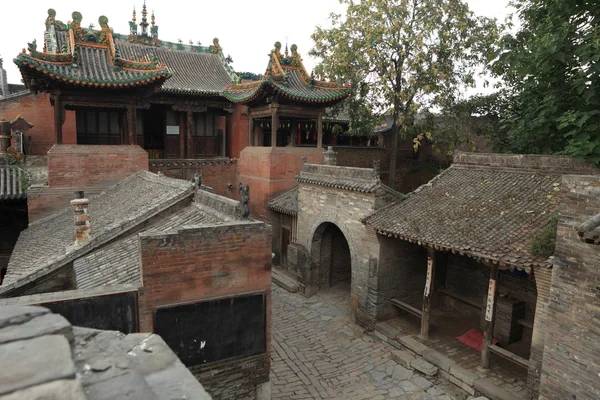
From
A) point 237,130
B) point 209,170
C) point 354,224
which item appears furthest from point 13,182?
point 354,224

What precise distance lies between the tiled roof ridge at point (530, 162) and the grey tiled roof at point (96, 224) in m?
8.17

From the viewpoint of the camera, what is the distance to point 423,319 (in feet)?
36.1

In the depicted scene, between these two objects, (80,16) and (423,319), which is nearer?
(423,319)

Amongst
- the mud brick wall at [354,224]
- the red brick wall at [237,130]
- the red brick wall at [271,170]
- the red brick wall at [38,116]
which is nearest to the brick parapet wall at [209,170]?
the red brick wall at [271,170]

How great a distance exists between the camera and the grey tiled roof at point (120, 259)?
7.40 meters

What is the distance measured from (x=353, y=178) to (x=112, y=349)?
36.5 feet

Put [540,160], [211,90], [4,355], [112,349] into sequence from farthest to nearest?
[211,90], [540,160], [112,349], [4,355]

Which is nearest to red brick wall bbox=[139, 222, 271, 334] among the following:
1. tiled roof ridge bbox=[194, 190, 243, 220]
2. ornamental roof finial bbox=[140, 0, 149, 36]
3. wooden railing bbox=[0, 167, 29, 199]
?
tiled roof ridge bbox=[194, 190, 243, 220]

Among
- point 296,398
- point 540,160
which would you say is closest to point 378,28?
point 540,160

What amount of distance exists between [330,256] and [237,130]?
419 inches

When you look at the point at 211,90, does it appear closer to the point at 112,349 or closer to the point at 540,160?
the point at 540,160

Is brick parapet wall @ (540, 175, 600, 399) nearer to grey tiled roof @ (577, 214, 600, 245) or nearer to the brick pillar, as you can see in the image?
grey tiled roof @ (577, 214, 600, 245)

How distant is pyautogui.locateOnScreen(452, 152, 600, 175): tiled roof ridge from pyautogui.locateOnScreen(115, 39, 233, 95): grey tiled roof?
13271 mm

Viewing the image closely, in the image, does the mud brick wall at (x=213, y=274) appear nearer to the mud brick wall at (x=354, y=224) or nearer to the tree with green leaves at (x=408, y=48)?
the mud brick wall at (x=354, y=224)
